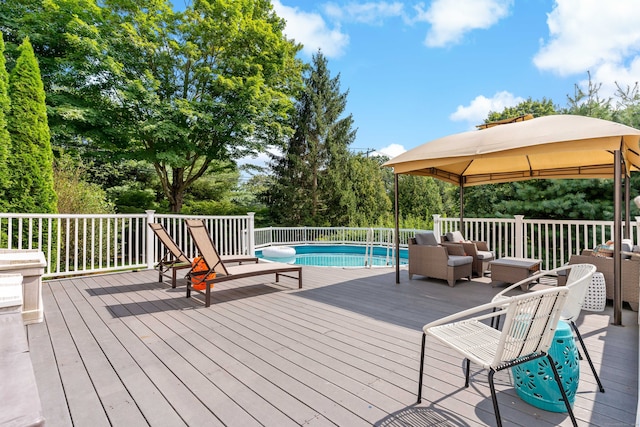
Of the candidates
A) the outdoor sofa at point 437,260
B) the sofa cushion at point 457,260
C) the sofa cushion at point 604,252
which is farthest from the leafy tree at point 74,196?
the sofa cushion at point 604,252

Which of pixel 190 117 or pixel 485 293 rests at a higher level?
pixel 190 117

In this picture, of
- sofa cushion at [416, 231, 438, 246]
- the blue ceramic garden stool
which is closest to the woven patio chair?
sofa cushion at [416, 231, 438, 246]

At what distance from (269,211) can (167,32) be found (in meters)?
9.37

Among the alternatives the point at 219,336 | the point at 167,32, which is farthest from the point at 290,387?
the point at 167,32

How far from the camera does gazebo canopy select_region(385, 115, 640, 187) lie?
360 cm

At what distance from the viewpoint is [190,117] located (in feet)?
36.0

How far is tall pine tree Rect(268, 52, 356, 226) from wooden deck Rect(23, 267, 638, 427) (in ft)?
41.9

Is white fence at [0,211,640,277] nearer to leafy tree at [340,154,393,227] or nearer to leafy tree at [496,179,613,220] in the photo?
leafy tree at [496,179,613,220]

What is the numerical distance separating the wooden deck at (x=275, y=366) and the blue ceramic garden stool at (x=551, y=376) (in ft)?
0.19

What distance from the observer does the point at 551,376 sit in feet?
5.99

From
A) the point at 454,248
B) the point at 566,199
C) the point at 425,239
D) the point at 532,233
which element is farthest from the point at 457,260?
the point at 566,199

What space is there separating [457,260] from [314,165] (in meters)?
12.7

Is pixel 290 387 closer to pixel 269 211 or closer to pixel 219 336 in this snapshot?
pixel 219 336

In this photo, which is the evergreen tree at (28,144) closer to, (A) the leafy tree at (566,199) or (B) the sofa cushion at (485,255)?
(B) the sofa cushion at (485,255)
